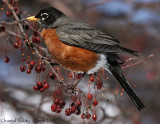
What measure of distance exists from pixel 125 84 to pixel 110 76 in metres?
2.51

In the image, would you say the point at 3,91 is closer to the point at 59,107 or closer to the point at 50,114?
the point at 50,114

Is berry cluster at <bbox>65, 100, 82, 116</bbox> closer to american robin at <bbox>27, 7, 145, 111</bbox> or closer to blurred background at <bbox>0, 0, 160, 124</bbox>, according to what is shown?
american robin at <bbox>27, 7, 145, 111</bbox>

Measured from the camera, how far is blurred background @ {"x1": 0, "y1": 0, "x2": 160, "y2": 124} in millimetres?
3693

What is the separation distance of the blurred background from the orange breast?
70 cm

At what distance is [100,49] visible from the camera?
8.70 feet

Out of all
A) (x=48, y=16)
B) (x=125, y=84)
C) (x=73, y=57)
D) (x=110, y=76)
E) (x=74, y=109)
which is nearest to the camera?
(x=74, y=109)

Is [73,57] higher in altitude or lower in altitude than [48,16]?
lower

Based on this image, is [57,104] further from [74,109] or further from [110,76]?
[110,76]

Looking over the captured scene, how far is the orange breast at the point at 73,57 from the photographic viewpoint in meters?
2.71

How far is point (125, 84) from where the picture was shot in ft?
8.51

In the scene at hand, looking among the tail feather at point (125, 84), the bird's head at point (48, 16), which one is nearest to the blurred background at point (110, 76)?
the tail feather at point (125, 84)

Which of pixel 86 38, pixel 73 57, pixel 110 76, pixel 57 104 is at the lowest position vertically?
pixel 110 76

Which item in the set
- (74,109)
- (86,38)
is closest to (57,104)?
(74,109)

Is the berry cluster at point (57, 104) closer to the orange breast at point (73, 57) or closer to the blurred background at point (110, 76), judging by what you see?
the orange breast at point (73, 57)
